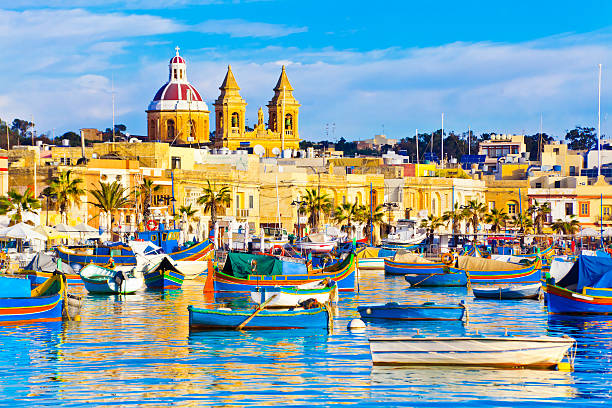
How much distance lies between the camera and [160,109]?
132250 millimetres

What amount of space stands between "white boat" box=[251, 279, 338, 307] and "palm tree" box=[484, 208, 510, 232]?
66.1 m

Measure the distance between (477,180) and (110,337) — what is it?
95.5 meters

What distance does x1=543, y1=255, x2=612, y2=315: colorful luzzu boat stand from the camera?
42531 mm

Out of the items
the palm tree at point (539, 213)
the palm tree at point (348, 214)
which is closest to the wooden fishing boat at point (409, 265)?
the palm tree at point (348, 214)

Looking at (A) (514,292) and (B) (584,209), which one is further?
(B) (584,209)

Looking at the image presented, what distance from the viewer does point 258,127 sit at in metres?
151

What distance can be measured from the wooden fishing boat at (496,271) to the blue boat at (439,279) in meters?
0.33

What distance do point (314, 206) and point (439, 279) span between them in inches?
1473

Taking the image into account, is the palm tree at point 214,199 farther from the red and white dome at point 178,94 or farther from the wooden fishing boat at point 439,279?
the red and white dome at point 178,94

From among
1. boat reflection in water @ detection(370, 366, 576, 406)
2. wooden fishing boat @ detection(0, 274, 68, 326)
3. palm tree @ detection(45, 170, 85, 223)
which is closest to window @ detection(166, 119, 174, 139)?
palm tree @ detection(45, 170, 85, 223)

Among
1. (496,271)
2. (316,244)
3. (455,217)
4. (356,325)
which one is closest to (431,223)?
(455,217)

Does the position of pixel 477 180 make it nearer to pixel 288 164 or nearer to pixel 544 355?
pixel 288 164

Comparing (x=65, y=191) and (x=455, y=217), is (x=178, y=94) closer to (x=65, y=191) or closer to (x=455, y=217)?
(x=455, y=217)

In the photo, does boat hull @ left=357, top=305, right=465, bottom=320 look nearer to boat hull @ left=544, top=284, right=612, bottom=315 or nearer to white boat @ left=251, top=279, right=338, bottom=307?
white boat @ left=251, top=279, right=338, bottom=307
